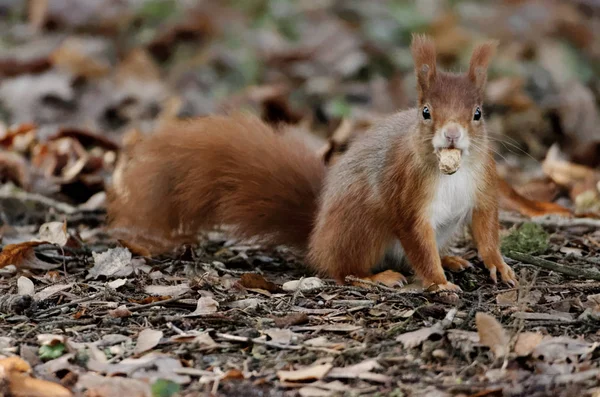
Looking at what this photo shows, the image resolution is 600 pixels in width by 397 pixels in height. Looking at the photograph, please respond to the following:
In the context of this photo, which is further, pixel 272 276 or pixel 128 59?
pixel 128 59

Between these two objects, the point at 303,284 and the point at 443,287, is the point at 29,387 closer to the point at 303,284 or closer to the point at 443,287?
the point at 303,284

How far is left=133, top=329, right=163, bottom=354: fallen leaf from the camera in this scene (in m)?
2.66

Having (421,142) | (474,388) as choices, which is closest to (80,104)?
(421,142)

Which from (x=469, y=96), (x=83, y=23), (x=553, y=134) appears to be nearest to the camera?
(x=469, y=96)

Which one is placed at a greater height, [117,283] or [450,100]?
[450,100]

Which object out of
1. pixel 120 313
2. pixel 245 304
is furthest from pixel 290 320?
pixel 120 313

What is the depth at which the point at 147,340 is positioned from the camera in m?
2.70

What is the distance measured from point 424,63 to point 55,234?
1.64 metres

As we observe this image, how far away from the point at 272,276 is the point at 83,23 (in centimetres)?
494

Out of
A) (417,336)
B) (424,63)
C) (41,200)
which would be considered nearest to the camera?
(417,336)

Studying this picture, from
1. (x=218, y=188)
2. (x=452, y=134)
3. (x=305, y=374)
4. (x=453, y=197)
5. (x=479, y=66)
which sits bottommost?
(x=305, y=374)

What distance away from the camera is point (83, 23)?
7.87m

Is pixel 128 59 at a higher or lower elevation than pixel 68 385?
higher

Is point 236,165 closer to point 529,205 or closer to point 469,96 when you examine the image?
point 469,96
